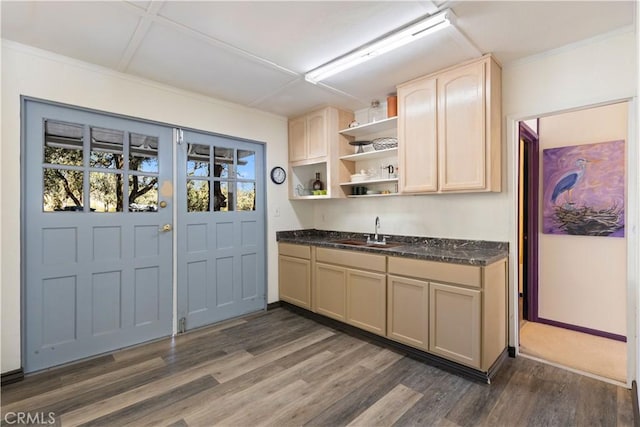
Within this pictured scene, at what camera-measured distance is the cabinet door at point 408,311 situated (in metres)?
2.53

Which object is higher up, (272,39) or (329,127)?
(272,39)

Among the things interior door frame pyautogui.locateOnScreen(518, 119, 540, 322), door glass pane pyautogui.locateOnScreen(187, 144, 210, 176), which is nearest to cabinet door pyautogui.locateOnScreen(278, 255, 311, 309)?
door glass pane pyautogui.locateOnScreen(187, 144, 210, 176)

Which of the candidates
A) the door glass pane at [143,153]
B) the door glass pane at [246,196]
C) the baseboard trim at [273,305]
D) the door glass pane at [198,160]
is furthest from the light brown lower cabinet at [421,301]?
the door glass pane at [143,153]

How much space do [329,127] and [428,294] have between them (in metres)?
2.13

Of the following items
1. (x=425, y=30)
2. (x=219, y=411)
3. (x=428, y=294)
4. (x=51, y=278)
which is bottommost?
(x=219, y=411)

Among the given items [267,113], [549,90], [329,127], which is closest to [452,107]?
[549,90]

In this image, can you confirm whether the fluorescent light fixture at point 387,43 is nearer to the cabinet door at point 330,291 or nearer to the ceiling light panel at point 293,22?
the ceiling light panel at point 293,22

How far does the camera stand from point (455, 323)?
7.73 ft

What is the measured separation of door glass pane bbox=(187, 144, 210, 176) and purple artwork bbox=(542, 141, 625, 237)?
369 centimetres

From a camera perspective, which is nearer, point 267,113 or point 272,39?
point 272,39

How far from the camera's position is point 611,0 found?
182 cm

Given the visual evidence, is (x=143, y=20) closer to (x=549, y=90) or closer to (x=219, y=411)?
(x=219, y=411)

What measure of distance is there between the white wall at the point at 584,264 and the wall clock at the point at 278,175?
2985 millimetres

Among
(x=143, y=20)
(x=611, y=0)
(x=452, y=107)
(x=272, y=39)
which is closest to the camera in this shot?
(x=611, y=0)
